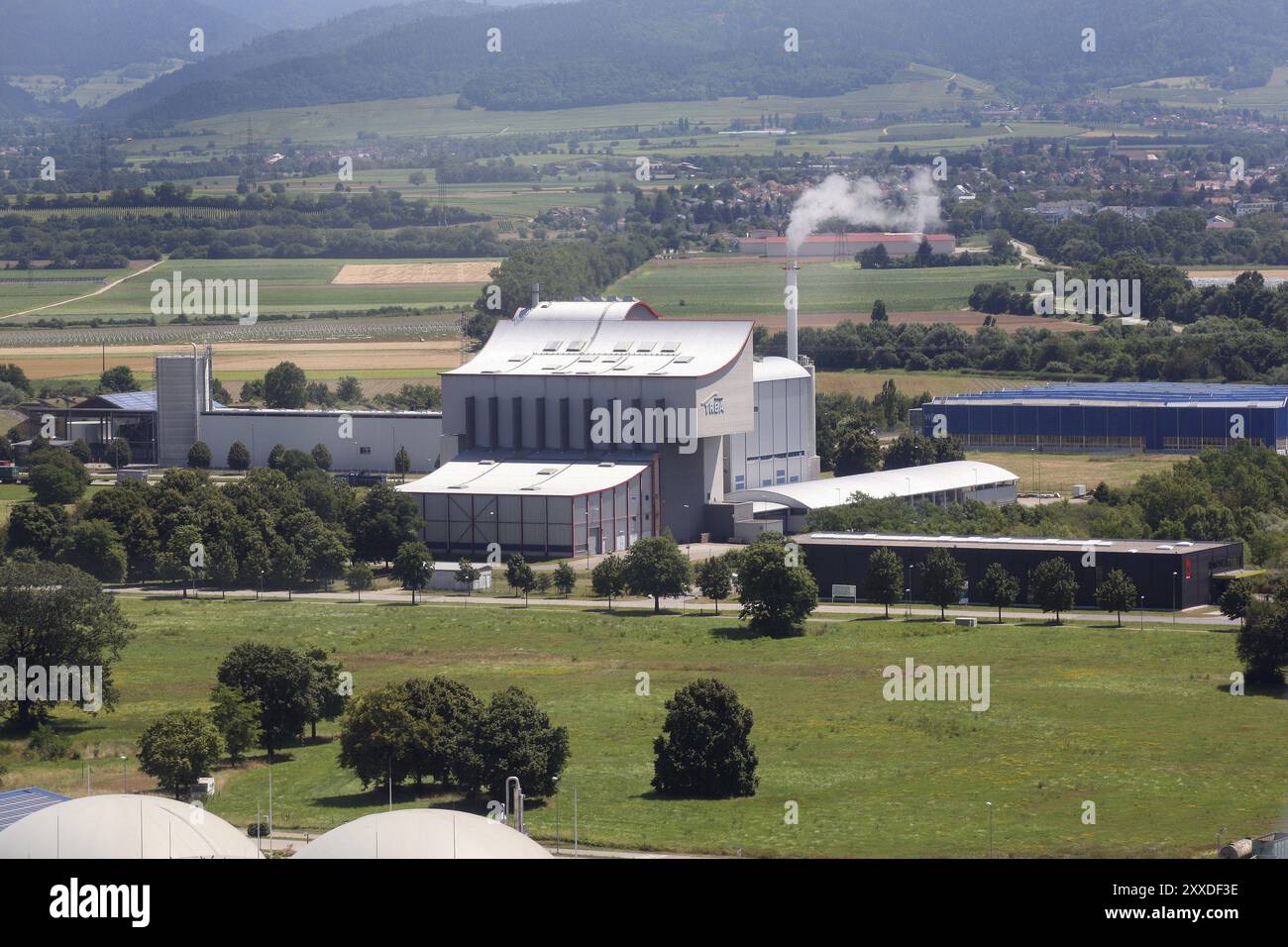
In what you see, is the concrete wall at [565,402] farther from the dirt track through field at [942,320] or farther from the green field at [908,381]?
the dirt track through field at [942,320]

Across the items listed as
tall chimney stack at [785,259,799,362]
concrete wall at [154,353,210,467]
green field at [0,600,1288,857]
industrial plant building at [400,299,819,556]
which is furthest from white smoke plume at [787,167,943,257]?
green field at [0,600,1288,857]

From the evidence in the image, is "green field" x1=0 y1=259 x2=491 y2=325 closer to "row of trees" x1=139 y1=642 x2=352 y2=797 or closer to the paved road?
the paved road

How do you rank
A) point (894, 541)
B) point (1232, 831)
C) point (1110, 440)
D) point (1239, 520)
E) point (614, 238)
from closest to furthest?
Answer: 1. point (1232, 831)
2. point (894, 541)
3. point (1239, 520)
4. point (1110, 440)
5. point (614, 238)

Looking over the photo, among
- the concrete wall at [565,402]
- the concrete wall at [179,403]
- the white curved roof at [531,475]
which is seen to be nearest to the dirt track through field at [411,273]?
the concrete wall at [179,403]

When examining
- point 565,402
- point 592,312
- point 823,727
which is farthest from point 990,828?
point 592,312

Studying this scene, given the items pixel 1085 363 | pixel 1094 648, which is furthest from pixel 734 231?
pixel 1094 648
